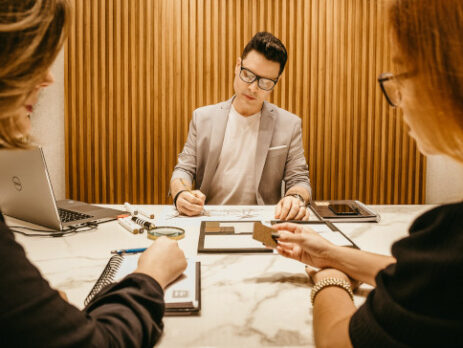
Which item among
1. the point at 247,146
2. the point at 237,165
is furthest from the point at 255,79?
the point at 237,165

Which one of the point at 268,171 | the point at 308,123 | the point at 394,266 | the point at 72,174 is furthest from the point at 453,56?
the point at 72,174

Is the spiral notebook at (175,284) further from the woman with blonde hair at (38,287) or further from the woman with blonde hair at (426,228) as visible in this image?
the woman with blonde hair at (426,228)

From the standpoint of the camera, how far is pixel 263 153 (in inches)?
98.3

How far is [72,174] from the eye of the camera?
3836mm

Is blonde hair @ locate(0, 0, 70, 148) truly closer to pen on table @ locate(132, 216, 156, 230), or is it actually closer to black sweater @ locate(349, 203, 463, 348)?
black sweater @ locate(349, 203, 463, 348)

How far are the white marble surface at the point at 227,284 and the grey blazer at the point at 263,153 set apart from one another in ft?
2.89

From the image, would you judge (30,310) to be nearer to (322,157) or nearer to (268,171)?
(268,171)

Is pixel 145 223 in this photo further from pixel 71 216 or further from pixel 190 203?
pixel 71 216

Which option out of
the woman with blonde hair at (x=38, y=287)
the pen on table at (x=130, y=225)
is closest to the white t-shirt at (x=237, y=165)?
the pen on table at (x=130, y=225)

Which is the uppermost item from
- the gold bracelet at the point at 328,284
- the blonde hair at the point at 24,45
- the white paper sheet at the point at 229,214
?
the blonde hair at the point at 24,45

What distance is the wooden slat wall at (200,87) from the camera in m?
3.63

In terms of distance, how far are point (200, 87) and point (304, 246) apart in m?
2.84

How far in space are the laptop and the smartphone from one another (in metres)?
1.11

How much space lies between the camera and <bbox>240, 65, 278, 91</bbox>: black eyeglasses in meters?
2.39
